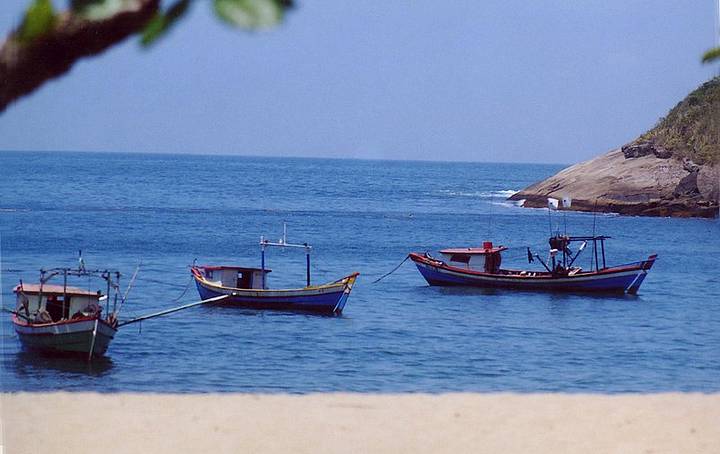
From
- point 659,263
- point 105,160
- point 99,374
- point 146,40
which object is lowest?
point 99,374

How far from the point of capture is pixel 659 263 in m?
7.77

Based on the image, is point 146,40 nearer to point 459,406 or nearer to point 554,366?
point 459,406

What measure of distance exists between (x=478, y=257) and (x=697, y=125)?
20.6 ft

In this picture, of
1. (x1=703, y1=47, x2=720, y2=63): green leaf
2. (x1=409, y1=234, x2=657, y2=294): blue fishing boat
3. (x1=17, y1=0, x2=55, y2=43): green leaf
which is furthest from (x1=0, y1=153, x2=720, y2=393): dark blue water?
(x1=17, y1=0, x2=55, y2=43): green leaf

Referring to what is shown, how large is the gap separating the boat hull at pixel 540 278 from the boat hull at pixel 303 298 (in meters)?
1.15

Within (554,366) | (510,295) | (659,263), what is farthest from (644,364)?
(510,295)

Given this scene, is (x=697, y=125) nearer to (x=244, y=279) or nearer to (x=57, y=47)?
(x=57, y=47)

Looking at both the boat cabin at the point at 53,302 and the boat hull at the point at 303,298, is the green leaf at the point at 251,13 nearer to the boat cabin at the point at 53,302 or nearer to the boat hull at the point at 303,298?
the boat cabin at the point at 53,302

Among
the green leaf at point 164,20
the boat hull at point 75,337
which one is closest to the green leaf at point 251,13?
the green leaf at point 164,20

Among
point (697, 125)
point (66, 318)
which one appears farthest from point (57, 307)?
point (697, 125)

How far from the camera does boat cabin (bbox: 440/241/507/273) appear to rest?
9562mm

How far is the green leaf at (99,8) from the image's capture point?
81.0 inches

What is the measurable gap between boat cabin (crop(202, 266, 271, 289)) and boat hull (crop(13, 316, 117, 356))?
2.27ft

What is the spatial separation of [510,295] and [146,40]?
336 inches
